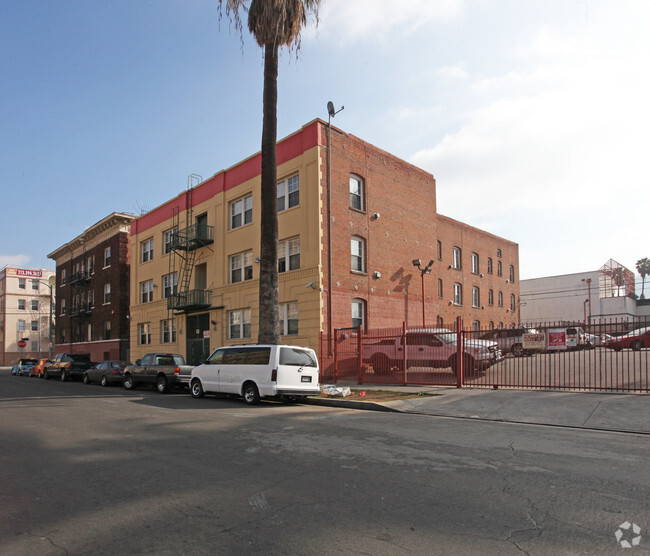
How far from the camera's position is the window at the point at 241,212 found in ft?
86.7

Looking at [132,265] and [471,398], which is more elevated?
[132,265]

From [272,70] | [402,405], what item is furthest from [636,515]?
[272,70]

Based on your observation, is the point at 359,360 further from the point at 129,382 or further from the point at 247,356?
the point at 129,382

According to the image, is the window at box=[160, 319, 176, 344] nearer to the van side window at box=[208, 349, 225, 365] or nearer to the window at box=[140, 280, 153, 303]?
the window at box=[140, 280, 153, 303]

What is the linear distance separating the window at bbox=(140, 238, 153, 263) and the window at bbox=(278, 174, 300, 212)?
1505 centimetres

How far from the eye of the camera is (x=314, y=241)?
22109 millimetres

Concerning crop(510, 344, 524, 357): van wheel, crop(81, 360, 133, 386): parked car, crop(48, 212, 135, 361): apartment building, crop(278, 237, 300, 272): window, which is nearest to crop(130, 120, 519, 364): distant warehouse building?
crop(278, 237, 300, 272): window

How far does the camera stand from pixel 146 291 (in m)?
35.5

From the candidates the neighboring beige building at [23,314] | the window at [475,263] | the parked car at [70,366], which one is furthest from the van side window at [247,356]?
the neighboring beige building at [23,314]

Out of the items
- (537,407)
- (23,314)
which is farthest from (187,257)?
(23,314)

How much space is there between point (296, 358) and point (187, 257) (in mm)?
18014

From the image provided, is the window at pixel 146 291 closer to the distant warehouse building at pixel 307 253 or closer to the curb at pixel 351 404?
the distant warehouse building at pixel 307 253

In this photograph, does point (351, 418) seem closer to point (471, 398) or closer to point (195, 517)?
point (471, 398)

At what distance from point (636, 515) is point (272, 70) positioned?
17.7 meters
